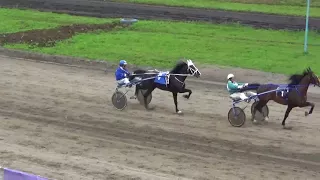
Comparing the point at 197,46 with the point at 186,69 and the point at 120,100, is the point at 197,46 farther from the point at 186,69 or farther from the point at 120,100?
the point at 186,69

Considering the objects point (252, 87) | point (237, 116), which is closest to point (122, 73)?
point (237, 116)

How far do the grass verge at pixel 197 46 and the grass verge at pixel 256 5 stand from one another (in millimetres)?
3452

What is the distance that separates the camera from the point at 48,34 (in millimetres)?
26828

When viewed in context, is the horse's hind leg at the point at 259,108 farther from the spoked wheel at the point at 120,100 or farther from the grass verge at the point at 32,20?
the grass verge at the point at 32,20

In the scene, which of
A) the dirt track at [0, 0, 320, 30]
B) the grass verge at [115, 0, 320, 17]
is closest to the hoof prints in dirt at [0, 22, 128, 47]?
the dirt track at [0, 0, 320, 30]

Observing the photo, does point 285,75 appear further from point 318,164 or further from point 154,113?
point 318,164

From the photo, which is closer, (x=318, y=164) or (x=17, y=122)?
(x=318, y=164)

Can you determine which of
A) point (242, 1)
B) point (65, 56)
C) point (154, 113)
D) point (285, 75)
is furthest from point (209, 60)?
point (242, 1)

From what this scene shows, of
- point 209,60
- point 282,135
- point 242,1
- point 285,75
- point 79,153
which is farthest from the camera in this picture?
point 242,1

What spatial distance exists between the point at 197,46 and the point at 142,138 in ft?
36.7

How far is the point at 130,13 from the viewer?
31953 mm

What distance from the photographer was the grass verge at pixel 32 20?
28641 mm

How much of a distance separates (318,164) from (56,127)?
6.06 metres

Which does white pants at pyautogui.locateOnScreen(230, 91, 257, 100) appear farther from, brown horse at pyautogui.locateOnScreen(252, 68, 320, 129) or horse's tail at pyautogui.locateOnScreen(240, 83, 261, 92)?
brown horse at pyautogui.locateOnScreen(252, 68, 320, 129)
